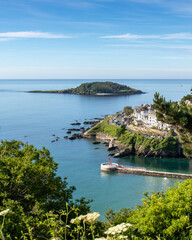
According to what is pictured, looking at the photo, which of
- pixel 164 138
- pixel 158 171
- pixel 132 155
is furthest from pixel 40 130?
pixel 158 171

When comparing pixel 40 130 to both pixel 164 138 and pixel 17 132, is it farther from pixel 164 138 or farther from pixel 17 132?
pixel 164 138

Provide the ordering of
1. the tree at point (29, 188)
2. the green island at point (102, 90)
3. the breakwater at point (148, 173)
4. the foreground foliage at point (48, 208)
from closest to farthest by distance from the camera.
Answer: the foreground foliage at point (48, 208)
the tree at point (29, 188)
the breakwater at point (148, 173)
the green island at point (102, 90)

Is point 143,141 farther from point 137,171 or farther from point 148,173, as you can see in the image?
point 148,173

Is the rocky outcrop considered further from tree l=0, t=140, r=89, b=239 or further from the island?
tree l=0, t=140, r=89, b=239

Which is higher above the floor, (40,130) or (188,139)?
(188,139)

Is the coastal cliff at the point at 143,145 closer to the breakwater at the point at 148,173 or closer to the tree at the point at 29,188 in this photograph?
the breakwater at the point at 148,173

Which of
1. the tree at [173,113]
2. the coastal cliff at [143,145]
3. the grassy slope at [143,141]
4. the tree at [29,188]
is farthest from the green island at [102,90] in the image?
the tree at [173,113]

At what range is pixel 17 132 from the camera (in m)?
41.8

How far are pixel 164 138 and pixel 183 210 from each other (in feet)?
86.0

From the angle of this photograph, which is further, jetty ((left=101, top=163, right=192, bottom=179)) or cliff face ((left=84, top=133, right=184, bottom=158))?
cliff face ((left=84, top=133, right=184, bottom=158))

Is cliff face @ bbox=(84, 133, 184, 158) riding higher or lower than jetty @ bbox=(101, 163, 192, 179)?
higher

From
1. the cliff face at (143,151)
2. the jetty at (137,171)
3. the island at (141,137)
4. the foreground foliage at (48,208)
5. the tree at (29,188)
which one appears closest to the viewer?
the foreground foliage at (48,208)

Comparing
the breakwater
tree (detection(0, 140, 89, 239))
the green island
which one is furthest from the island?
the green island

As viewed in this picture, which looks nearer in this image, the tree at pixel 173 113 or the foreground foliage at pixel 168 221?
A: the foreground foliage at pixel 168 221
